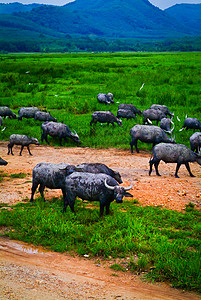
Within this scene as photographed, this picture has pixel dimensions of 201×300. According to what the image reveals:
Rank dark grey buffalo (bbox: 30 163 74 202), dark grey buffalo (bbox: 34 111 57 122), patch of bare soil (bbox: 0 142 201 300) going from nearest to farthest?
1. patch of bare soil (bbox: 0 142 201 300)
2. dark grey buffalo (bbox: 30 163 74 202)
3. dark grey buffalo (bbox: 34 111 57 122)

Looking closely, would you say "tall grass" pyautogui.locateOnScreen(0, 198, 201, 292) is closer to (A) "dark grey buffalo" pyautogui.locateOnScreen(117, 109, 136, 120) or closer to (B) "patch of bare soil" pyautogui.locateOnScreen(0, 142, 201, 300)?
(B) "patch of bare soil" pyautogui.locateOnScreen(0, 142, 201, 300)

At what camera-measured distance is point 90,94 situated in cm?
2753

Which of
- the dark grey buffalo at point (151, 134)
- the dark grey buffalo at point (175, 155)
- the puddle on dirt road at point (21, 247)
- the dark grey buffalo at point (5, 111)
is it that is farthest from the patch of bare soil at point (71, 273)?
the dark grey buffalo at point (5, 111)

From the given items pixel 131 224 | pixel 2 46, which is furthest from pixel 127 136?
pixel 2 46

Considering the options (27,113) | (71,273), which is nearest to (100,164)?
(71,273)

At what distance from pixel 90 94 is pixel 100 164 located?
18.8m

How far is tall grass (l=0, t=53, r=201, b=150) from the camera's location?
17.8 m

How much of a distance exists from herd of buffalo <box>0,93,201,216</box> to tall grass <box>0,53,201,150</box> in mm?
626

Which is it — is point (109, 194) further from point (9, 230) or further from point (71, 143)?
point (71, 143)

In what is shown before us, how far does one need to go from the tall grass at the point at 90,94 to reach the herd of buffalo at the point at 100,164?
0.63m

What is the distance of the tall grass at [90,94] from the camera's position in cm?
1777

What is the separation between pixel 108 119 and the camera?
1886cm

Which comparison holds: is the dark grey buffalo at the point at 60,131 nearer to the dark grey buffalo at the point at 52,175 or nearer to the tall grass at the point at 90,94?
the tall grass at the point at 90,94

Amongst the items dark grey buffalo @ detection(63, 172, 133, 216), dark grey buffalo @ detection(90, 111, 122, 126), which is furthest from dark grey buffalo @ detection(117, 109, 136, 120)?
dark grey buffalo @ detection(63, 172, 133, 216)
